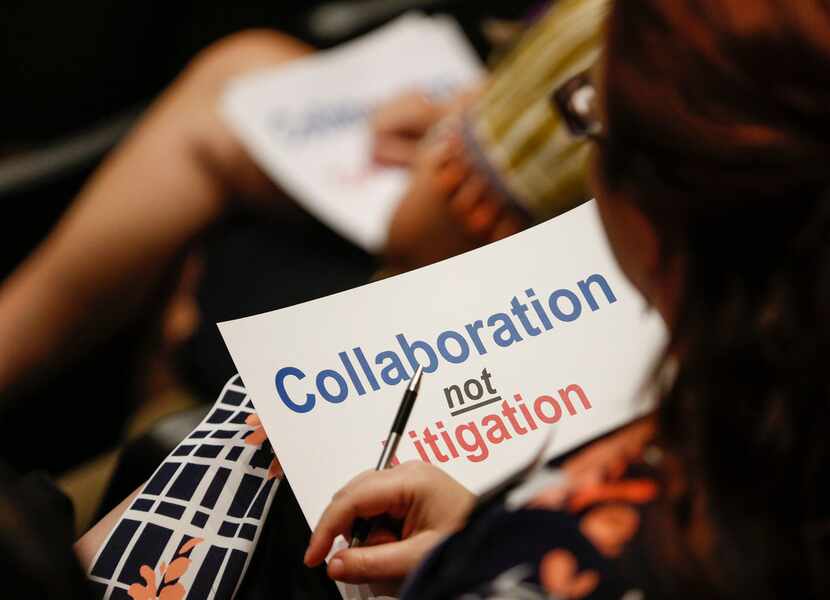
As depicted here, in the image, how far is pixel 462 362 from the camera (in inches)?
16.4

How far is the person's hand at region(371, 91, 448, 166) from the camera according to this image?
0.90 metres

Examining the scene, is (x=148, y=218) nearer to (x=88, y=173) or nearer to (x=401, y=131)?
(x=88, y=173)

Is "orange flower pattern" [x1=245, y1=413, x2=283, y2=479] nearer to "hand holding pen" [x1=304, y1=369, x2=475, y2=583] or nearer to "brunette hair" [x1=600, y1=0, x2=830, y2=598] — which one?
"hand holding pen" [x1=304, y1=369, x2=475, y2=583]

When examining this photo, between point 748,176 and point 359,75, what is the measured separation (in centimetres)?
71

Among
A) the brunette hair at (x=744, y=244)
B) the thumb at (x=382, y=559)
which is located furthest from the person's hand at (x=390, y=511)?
the brunette hair at (x=744, y=244)

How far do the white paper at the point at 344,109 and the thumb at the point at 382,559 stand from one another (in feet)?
1.46

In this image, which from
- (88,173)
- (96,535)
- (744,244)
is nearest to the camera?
(744,244)

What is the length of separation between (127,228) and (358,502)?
22.9 inches

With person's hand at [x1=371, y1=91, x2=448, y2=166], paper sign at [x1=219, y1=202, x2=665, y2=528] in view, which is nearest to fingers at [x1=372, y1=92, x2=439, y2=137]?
person's hand at [x1=371, y1=91, x2=448, y2=166]

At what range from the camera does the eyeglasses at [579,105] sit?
1.45 ft

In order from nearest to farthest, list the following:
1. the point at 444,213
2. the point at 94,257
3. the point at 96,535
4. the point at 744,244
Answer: the point at 744,244 → the point at 96,535 → the point at 444,213 → the point at 94,257

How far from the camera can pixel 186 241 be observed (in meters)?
0.93

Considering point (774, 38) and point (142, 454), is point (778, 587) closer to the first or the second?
point (774, 38)

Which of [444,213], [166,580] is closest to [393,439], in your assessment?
[166,580]
